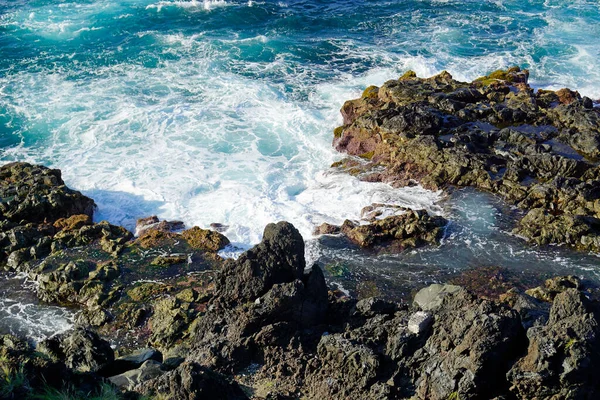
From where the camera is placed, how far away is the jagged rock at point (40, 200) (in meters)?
24.4

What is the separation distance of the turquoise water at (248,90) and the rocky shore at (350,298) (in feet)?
5.13

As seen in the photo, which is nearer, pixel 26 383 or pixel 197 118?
pixel 26 383

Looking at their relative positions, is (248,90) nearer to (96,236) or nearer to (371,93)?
(371,93)

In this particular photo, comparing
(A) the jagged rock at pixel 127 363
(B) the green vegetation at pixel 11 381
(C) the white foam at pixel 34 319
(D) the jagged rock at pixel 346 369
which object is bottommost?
(C) the white foam at pixel 34 319

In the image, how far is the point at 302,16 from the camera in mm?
47969

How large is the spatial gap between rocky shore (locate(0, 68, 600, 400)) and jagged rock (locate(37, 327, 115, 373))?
0.11ft

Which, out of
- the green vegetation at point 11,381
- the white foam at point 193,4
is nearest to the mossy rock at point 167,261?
the green vegetation at point 11,381

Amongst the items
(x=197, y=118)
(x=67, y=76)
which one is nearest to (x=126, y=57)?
(x=67, y=76)

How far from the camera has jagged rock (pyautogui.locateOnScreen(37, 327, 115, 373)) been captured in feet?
45.9

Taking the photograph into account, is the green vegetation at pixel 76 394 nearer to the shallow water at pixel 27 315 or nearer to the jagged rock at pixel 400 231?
the shallow water at pixel 27 315

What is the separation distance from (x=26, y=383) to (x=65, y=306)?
10500 millimetres

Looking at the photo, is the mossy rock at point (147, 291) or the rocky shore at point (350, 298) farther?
the mossy rock at point (147, 291)

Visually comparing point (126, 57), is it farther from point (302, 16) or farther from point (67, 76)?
point (302, 16)

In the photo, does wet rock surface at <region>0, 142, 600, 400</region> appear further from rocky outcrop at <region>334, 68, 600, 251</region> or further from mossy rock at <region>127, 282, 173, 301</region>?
rocky outcrop at <region>334, 68, 600, 251</region>
